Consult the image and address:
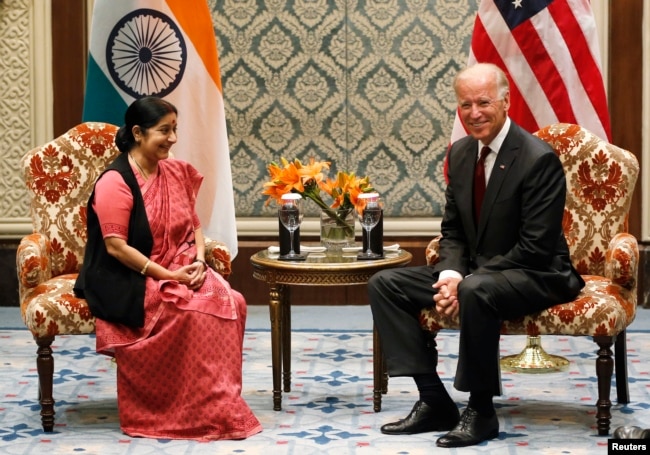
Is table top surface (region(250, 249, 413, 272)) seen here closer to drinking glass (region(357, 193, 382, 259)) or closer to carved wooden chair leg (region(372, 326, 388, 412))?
drinking glass (region(357, 193, 382, 259))

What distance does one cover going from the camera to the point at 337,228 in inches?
209

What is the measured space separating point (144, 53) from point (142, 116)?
4.08ft

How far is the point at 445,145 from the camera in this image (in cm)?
771

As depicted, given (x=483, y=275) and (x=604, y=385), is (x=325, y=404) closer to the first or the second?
(x=483, y=275)

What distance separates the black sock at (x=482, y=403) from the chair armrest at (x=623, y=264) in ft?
2.45

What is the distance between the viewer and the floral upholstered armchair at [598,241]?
4633 mm

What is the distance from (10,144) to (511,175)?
4.11m

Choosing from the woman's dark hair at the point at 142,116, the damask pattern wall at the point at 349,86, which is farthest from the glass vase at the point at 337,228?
the damask pattern wall at the point at 349,86

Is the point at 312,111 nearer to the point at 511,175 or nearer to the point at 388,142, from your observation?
the point at 388,142

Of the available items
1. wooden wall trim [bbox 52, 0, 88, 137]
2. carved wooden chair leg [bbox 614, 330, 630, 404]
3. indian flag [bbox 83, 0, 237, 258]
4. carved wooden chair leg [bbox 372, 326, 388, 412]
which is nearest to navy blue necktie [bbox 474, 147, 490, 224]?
carved wooden chair leg [bbox 372, 326, 388, 412]

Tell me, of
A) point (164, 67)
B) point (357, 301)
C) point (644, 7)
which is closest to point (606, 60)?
point (644, 7)

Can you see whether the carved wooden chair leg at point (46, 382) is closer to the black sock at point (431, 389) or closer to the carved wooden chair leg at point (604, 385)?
the black sock at point (431, 389)

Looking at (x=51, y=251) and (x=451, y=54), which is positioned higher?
(x=451, y=54)

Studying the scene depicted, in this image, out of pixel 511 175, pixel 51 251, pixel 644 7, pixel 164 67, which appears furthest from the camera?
pixel 644 7
